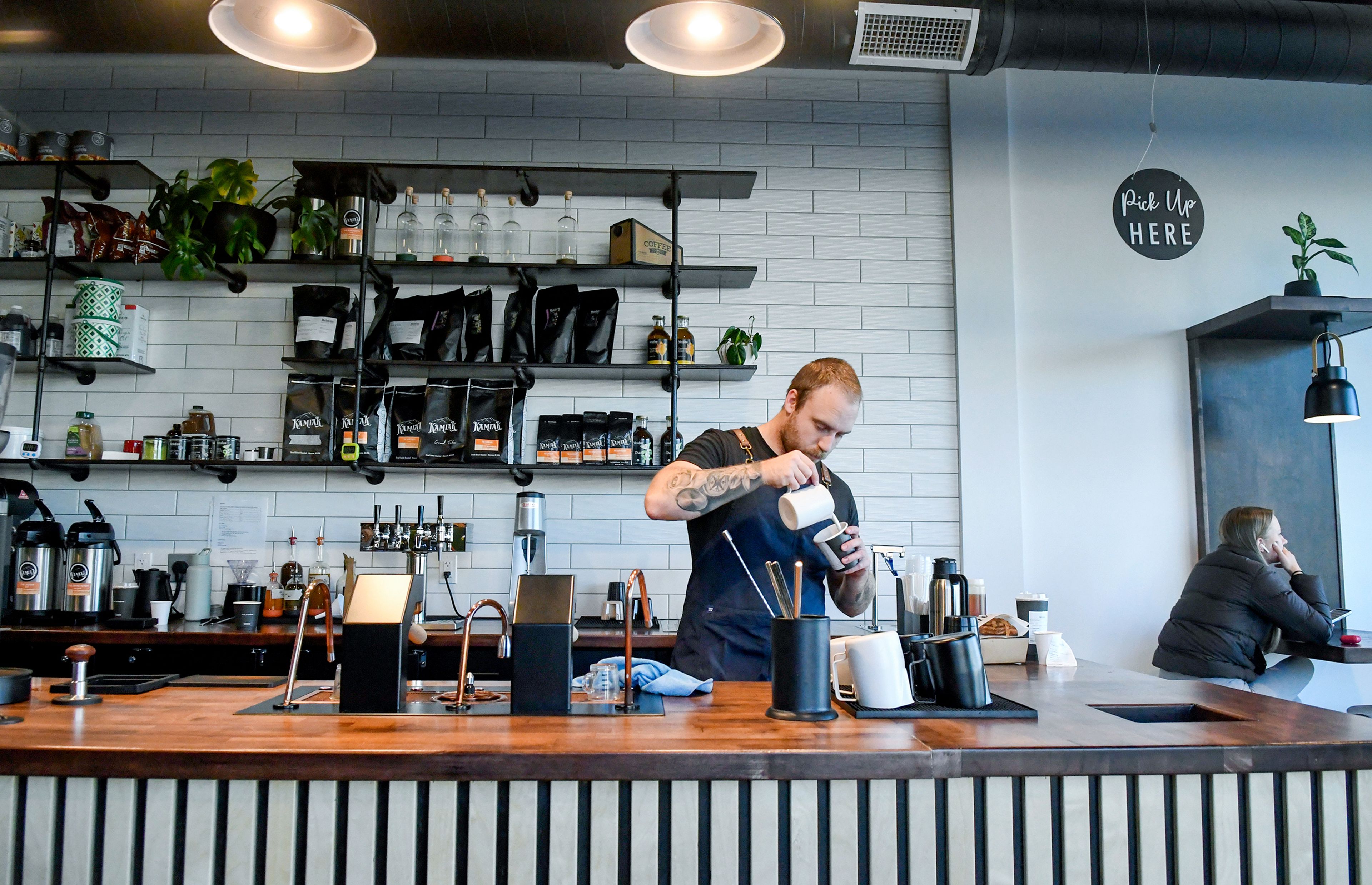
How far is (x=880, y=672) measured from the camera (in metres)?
1.85

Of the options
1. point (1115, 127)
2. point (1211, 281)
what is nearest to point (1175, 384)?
point (1211, 281)

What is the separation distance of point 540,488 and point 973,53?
2507 millimetres

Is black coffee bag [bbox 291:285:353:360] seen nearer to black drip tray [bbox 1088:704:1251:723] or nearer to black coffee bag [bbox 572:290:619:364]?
black coffee bag [bbox 572:290:619:364]

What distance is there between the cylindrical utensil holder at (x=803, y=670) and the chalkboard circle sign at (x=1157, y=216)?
3584 millimetres

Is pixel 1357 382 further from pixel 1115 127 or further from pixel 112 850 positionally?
pixel 112 850

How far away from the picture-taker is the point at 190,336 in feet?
14.1

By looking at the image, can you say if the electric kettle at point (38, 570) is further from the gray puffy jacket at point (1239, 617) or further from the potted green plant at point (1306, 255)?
the potted green plant at point (1306, 255)

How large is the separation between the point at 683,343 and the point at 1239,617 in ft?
8.15

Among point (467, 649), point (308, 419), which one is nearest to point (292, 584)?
point (308, 419)

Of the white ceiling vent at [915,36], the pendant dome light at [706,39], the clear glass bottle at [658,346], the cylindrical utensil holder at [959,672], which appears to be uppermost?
the white ceiling vent at [915,36]

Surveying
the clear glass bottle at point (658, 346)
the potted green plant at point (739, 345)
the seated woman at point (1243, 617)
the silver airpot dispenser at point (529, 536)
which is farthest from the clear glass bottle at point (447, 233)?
the seated woman at point (1243, 617)

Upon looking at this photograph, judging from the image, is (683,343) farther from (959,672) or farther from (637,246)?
(959,672)

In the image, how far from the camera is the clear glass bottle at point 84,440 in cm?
409

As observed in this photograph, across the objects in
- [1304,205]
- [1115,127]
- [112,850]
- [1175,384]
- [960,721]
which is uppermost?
[1115,127]
